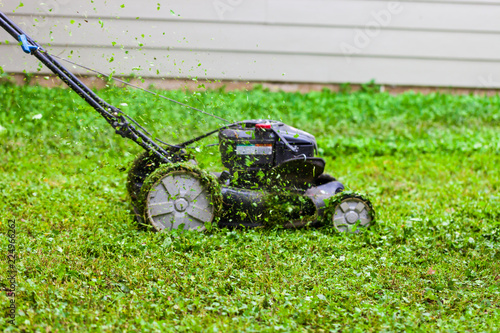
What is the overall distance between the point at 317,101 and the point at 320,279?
522 cm

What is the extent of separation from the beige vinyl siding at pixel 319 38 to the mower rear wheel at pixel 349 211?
4102 millimetres

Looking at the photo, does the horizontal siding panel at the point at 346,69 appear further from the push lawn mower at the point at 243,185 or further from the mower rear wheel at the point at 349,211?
the mower rear wheel at the point at 349,211

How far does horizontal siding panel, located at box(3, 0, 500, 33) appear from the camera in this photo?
27.0 ft

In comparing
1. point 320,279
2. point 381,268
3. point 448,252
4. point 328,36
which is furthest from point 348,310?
point 328,36

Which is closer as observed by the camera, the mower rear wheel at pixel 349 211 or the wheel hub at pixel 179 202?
the wheel hub at pixel 179 202

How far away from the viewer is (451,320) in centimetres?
307

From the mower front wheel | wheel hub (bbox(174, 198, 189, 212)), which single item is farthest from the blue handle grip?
the mower front wheel

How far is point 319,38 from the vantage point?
29.0 ft

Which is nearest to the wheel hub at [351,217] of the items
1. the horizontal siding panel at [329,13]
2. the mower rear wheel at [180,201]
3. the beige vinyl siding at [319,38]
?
the mower rear wheel at [180,201]

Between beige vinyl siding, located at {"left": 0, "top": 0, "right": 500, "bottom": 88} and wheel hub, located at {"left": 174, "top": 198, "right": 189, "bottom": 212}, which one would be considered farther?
beige vinyl siding, located at {"left": 0, "top": 0, "right": 500, "bottom": 88}

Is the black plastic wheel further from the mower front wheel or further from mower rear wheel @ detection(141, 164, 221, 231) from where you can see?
the mower front wheel

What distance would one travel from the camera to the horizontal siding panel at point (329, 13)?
8234mm

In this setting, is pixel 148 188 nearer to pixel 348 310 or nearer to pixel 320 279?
pixel 320 279

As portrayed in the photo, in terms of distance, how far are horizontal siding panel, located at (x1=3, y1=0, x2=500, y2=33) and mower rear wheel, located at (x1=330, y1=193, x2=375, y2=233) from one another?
4807 mm
